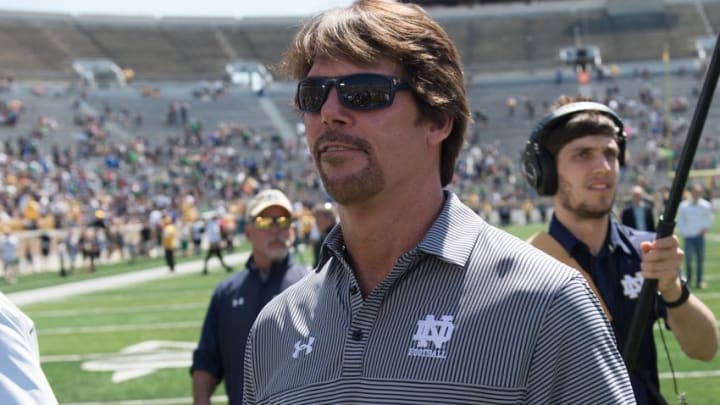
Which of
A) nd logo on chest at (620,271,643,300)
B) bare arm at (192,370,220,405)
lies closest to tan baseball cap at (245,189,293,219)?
bare arm at (192,370,220,405)

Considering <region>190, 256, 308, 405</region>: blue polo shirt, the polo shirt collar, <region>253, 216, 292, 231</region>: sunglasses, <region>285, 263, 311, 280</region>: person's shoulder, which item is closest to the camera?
the polo shirt collar

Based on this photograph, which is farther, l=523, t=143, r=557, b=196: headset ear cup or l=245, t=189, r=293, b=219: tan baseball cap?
l=245, t=189, r=293, b=219: tan baseball cap

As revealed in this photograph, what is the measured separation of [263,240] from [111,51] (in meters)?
67.2

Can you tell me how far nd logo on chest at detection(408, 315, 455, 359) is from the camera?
80.5 inches

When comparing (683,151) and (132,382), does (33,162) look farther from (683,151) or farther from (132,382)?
(683,151)

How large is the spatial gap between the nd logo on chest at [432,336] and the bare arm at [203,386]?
3256mm

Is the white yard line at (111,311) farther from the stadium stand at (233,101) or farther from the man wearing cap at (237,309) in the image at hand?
the stadium stand at (233,101)

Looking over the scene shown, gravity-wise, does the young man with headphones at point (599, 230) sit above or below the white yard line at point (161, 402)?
above

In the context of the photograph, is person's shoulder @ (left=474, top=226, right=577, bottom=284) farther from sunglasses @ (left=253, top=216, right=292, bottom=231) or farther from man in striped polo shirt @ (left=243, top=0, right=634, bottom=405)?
sunglasses @ (left=253, top=216, right=292, bottom=231)

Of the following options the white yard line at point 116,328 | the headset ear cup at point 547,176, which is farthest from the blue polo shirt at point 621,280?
the white yard line at point 116,328

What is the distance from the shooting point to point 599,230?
3764 mm

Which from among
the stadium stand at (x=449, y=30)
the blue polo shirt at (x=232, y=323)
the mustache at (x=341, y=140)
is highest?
the stadium stand at (x=449, y=30)

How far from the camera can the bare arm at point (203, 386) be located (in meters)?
5.17

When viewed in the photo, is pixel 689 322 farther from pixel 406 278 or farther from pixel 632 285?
pixel 406 278
